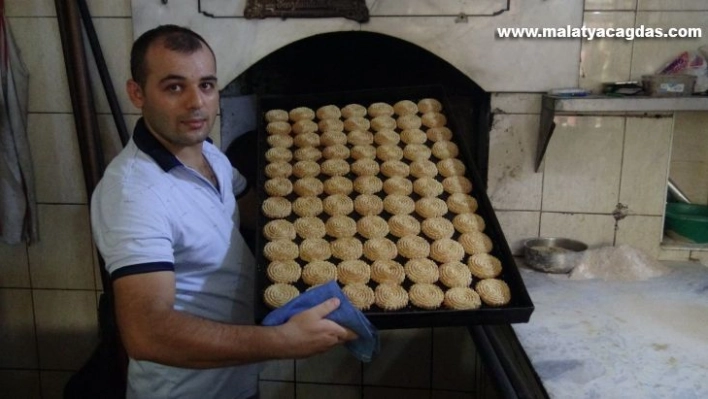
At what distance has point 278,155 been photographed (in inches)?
66.1

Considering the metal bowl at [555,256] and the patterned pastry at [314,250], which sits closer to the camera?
the patterned pastry at [314,250]

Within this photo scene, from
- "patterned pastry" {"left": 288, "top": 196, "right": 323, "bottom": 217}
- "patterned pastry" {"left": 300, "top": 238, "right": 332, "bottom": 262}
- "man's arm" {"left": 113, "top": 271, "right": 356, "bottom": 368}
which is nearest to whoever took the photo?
"man's arm" {"left": 113, "top": 271, "right": 356, "bottom": 368}

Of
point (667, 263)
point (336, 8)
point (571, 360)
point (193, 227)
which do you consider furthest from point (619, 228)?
point (193, 227)

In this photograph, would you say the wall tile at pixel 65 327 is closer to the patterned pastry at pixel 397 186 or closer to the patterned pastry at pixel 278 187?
the patterned pastry at pixel 278 187

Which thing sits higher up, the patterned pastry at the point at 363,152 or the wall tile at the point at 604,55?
the wall tile at the point at 604,55

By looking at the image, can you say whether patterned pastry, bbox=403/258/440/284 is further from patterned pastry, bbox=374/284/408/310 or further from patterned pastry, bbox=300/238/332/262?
patterned pastry, bbox=300/238/332/262

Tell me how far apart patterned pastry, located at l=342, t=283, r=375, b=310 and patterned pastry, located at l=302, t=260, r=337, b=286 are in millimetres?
50

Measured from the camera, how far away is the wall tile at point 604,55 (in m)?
1.85

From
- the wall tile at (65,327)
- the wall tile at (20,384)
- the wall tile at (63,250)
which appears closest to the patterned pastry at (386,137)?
the wall tile at (63,250)

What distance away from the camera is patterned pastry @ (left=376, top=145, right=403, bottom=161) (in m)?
1.73

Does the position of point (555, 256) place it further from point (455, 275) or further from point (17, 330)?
point (17, 330)

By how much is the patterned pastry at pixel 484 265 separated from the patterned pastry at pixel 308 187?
48 cm

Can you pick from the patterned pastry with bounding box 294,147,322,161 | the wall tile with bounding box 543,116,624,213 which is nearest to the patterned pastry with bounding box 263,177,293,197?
the patterned pastry with bounding box 294,147,322,161

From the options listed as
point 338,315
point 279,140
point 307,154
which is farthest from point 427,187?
point 338,315
